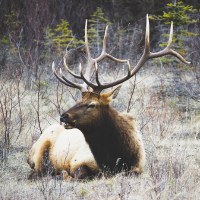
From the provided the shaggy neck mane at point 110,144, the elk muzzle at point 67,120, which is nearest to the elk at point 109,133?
the shaggy neck mane at point 110,144

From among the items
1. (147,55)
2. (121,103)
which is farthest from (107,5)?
(147,55)

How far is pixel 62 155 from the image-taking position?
4.36m

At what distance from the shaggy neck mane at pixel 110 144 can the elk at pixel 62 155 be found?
0.24m

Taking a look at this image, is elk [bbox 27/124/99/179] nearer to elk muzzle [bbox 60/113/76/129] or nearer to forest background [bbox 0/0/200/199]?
forest background [bbox 0/0/200/199]

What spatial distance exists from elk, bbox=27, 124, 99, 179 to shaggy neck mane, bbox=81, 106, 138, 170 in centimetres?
24

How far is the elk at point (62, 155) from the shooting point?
3.92 m

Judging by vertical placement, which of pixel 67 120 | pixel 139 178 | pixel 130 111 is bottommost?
pixel 139 178

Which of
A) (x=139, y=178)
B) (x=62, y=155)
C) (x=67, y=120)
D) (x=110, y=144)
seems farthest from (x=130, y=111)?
(x=67, y=120)

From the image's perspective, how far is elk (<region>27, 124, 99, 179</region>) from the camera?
12.9 ft

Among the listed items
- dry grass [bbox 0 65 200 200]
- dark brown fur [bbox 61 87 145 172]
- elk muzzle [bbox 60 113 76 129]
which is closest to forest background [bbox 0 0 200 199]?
dry grass [bbox 0 65 200 200]

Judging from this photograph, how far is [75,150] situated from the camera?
14.1 feet

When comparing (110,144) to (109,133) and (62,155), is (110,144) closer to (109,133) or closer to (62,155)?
(109,133)

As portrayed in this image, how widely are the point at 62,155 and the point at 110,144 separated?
1.04m

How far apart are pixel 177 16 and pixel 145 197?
20.3 ft
